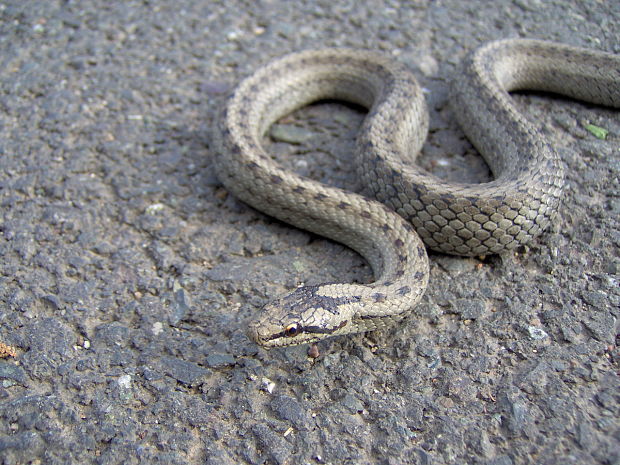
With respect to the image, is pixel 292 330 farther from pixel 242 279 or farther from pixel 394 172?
pixel 394 172

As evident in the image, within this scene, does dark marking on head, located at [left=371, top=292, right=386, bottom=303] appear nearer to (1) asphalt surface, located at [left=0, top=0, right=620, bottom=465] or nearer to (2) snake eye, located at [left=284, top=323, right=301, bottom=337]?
(1) asphalt surface, located at [left=0, top=0, right=620, bottom=465]

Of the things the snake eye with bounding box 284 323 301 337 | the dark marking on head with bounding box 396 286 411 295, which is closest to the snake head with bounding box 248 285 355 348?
the snake eye with bounding box 284 323 301 337

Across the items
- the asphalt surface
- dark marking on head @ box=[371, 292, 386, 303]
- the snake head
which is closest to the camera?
the asphalt surface

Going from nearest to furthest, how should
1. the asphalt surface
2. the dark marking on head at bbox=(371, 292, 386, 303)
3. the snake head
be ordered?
the asphalt surface < the snake head < the dark marking on head at bbox=(371, 292, 386, 303)

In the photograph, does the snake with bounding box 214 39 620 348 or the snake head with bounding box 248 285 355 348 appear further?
the snake with bounding box 214 39 620 348

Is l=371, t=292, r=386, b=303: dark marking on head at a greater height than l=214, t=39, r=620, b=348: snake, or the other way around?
l=214, t=39, r=620, b=348: snake

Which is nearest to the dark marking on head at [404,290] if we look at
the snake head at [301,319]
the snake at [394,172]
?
the snake at [394,172]

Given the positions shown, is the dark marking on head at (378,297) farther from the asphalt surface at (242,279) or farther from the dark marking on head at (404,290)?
the asphalt surface at (242,279)

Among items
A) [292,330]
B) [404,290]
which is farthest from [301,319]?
[404,290]
